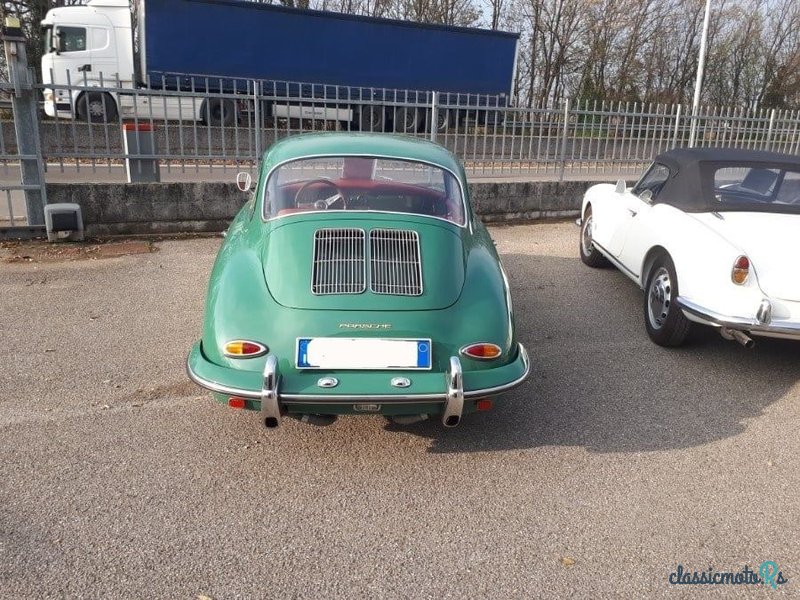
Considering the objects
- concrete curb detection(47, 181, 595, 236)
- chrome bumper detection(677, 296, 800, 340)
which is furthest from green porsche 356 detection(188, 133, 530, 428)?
concrete curb detection(47, 181, 595, 236)

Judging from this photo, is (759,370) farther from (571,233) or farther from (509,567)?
(571,233)

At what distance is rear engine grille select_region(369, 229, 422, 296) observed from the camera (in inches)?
129

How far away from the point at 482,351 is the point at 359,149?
1.77 meters

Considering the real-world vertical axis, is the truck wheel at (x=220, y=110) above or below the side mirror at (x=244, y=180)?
above

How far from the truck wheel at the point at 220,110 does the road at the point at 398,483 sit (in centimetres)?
468

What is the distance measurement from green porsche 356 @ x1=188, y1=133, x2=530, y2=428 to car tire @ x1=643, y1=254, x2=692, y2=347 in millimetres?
1663

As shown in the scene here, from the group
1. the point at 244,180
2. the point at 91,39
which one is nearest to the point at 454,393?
the point at 244,180

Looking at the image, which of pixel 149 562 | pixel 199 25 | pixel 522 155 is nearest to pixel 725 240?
pixel 149 562

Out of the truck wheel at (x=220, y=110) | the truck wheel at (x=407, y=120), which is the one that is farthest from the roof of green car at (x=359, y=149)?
the truck wheel at (x=407, y=120)

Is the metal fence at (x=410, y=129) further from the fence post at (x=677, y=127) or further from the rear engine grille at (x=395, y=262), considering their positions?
the rear engine grille at (x=395, y=262)

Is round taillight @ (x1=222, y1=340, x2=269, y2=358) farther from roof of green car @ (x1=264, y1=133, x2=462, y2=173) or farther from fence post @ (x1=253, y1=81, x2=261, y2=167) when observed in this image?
fence post @ (x1=253, y1=81, x2=261, y2=167)

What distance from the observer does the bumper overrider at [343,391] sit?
2885 mm

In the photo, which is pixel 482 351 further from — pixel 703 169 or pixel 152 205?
pixel 152 205

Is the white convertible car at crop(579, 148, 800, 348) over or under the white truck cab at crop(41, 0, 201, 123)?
under
